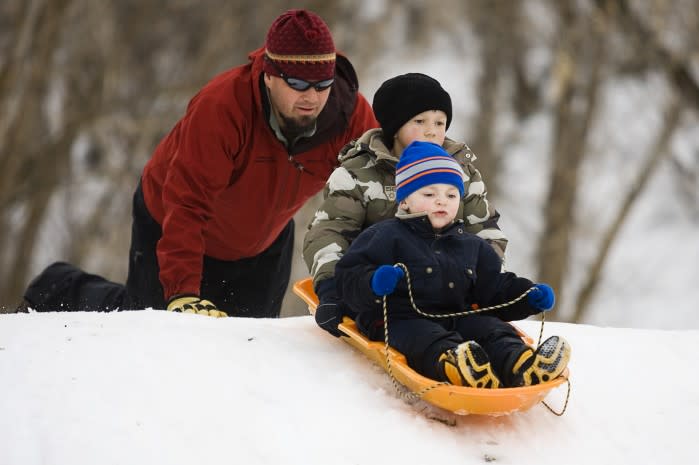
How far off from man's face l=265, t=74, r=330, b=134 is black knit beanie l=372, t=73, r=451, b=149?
31 cm

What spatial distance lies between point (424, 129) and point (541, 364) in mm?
937

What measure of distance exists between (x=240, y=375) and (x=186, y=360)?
0.17 m

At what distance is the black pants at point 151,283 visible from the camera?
3742mm

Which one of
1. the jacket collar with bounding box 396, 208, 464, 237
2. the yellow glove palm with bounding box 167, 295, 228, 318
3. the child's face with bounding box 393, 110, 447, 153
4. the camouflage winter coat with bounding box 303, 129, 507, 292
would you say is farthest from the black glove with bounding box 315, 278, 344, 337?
the child's face with bounding box 393, 110, 447, 153

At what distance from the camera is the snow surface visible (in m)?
2.17

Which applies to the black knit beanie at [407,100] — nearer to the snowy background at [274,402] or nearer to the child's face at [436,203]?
the child's face at [436,203]

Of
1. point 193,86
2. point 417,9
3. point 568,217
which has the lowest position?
point 568,217

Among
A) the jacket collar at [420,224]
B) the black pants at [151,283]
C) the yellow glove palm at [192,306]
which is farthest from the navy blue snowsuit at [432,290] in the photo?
the black pants at [151,283]

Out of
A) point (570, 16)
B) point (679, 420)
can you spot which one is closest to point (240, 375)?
point (679, 420)

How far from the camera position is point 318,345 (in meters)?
2.90

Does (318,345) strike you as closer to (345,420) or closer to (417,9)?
(345,420)

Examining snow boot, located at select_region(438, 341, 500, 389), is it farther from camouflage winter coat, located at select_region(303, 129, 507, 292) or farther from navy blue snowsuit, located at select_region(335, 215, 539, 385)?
camouflage winter coat, located at select_region(303, 129, 507, 292)

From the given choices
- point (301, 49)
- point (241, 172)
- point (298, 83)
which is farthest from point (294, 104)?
point (241, 172)

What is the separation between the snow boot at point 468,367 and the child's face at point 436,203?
0.42 metres
